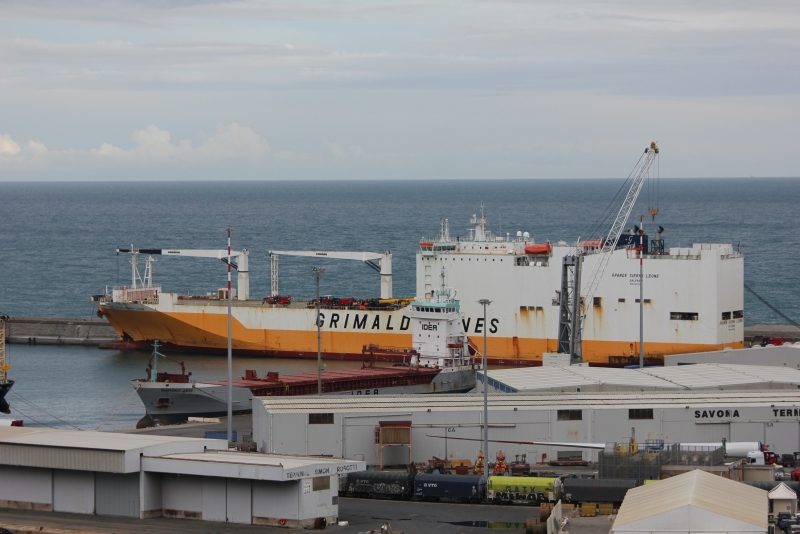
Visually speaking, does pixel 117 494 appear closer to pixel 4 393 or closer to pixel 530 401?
pixel 530 401

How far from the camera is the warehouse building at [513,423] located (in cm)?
4294

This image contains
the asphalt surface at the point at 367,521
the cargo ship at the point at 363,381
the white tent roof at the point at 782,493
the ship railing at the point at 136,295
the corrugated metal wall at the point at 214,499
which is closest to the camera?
the white tent roof at the point at 782,493

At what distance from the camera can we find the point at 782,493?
108 ft

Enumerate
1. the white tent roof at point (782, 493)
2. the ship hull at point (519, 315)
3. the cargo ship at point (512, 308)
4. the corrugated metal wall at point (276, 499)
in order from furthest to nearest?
the cargo ship at point (512, 308) < the ship hull at point (519, 315) < the corrugated metal wall at point (276, 499) < the white tent roof at point (782, 493)

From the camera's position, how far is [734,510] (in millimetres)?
29594

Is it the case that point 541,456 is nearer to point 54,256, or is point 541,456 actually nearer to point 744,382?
point 744,382

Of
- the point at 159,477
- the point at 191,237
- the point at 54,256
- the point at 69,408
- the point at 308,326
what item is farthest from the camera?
the point at 191,237

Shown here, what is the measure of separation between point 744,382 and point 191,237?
132 m

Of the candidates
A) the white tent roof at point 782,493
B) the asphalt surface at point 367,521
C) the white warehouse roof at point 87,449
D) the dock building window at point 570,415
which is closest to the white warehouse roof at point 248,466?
the white warehouse roof at point 87,449

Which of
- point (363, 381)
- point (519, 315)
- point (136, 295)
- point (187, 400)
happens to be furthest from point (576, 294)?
point (136, 295)

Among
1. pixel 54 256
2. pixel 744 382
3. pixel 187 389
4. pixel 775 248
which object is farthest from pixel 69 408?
pixel 775 248

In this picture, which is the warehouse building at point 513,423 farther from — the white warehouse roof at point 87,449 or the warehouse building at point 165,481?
the warehouse building at point 165,481

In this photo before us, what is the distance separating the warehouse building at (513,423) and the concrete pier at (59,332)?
43096mm

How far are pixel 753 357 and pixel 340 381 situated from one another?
20.5 metres
